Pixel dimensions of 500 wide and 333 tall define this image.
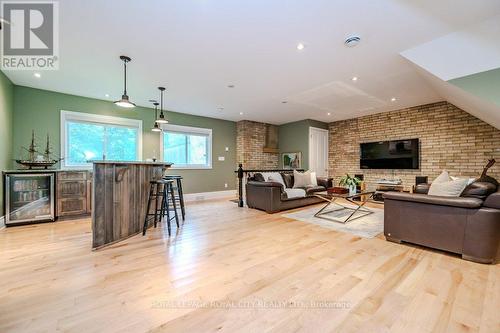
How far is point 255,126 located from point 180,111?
2.62 metres

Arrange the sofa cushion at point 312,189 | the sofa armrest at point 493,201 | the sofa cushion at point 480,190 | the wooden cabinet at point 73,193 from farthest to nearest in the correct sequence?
1. the sofa cushion at point 312,189
2. the wooden cabinet at point 73,193
3. the sofa cushion at point 480,190
4. the sofa armrest at point 493,201

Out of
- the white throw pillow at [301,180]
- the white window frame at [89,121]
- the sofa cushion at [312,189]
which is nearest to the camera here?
the white window frame at [89,121]

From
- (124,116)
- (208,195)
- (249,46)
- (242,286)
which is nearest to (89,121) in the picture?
(124,116)

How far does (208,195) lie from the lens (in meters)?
6.79

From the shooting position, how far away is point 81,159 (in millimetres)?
4922

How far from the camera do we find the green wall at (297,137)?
284 inches

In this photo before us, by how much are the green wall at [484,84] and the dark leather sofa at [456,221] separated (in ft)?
3.84

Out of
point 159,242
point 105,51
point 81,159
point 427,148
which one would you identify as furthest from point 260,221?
point 427,148

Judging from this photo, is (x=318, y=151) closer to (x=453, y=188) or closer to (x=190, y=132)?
(x=190, y=132)

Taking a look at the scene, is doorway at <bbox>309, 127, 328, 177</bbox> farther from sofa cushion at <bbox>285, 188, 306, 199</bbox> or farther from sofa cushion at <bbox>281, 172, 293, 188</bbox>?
sofa cushion at <bbox>285, 188, 306, 199</bbox>

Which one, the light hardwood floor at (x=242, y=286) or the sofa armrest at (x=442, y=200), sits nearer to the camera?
the light hardwood floor at (x=242, y=286)

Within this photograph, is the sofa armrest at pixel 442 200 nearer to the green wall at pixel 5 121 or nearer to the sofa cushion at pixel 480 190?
the sofa cushion at pixel 480 190

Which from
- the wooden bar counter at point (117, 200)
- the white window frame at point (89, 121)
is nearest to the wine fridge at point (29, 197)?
the white window frame at point (89, 121)

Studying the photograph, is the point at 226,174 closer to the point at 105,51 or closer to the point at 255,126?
the point at 255,126
